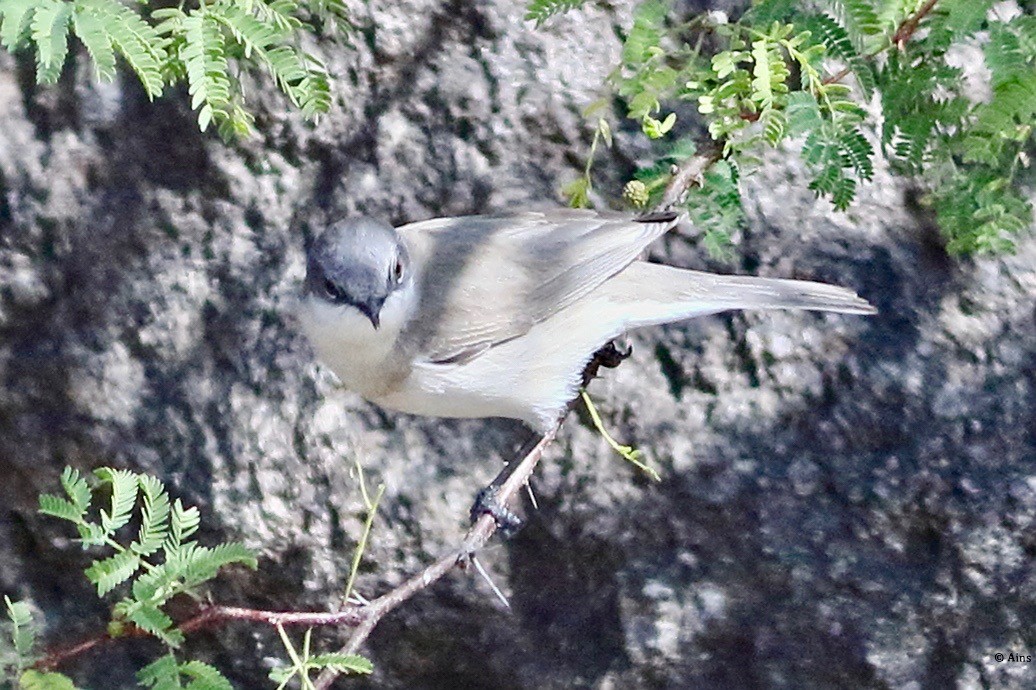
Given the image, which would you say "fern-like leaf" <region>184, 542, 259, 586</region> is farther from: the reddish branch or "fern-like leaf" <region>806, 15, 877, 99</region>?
"fern-like leaf" <region>806, 15, 877, 99</region>

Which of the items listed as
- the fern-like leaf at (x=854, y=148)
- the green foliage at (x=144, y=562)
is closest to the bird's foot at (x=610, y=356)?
the fern-like leaf at (x=854, y=148)

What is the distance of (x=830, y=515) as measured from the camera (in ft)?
12.9

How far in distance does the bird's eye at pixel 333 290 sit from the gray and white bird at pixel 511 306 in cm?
3

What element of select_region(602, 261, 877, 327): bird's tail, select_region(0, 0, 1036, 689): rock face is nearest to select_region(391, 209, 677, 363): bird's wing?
select_region(602, 261, 877, 327): bird's tail

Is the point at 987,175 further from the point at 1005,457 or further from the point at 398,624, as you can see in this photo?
the point at 398,624

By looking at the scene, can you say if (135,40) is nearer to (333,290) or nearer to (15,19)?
(15,19)

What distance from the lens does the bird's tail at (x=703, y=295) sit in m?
3.43

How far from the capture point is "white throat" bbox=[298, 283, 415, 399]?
315 centimetres

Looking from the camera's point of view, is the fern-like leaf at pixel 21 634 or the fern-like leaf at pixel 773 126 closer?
the fern-like leaf at pixel 21 634

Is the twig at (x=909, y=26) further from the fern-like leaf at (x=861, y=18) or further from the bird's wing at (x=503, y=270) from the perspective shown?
the bird's wing at (x=503, y=270)

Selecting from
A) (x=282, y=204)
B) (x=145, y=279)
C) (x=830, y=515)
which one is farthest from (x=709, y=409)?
(x=145, y=279)

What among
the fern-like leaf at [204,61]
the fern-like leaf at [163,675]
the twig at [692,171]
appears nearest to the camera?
the fern-like leaf at [163,675]

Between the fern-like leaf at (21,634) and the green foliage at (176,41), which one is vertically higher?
the green foliage at (176,41)

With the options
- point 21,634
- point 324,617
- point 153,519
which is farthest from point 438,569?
point 21,634
